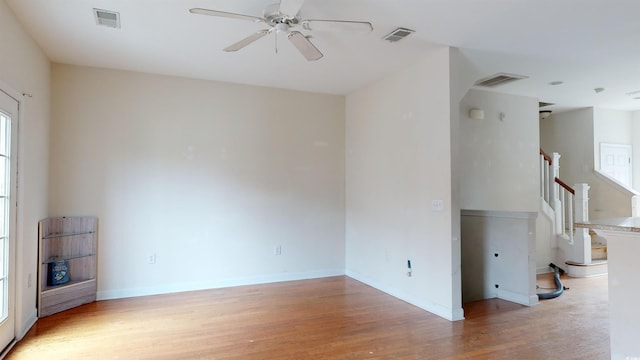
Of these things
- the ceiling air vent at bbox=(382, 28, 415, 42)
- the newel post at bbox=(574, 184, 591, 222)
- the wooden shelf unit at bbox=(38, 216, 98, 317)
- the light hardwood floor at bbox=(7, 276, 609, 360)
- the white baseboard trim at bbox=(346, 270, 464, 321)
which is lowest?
the light hardwood floor at bbox=(7, 276, 609, 360)

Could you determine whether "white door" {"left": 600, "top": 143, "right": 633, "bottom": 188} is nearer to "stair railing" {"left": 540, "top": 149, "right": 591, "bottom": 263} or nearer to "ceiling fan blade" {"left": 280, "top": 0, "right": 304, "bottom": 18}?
"stair railing" {"left": 540, "top": 149, "right": 591, "bottom": 263}

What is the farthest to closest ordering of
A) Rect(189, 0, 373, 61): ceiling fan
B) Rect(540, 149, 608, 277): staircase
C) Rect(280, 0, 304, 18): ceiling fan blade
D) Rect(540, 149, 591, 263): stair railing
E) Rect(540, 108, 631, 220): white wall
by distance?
Rect(540, 108, 631, 220): white wall < Rect(540, 149, 591, 263): stair railing < Rect(540, 149, 608, 277): staircase < Rect(189, 0, 373, 61): ceiling fan < Rect(280, 0, 304, 18): ceiling fan blade

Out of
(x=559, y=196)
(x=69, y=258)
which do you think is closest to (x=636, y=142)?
(x=559, y=196)

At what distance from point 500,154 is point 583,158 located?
2.43 meters

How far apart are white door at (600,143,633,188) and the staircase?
1146mm

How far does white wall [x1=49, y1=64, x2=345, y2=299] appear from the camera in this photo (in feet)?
14.2

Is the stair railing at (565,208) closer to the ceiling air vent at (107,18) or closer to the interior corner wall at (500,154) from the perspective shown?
the interior corner wall at (500,154)

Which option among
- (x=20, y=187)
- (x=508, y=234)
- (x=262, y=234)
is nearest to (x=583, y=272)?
(x=508, y=234)

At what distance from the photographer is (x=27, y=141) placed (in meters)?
3.36

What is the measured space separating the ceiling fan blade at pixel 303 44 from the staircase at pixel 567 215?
183 inches

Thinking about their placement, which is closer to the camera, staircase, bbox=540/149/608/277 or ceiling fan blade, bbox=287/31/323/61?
ceiling fan blade, bbox=287/31/323/61

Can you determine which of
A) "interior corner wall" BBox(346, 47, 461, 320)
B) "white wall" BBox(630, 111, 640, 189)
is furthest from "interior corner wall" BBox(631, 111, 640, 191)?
"interior corner wall" BBox(346, 47, 461, 320)

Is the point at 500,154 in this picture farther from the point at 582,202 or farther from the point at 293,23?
the point at 293,23

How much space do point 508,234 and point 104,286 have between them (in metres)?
4.66
